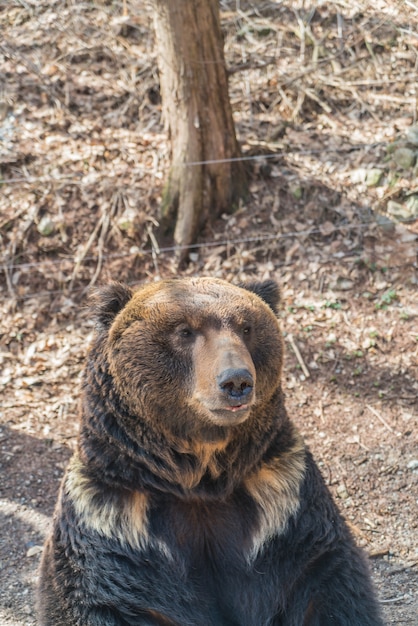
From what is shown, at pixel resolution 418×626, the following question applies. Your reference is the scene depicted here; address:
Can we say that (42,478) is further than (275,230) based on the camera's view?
No

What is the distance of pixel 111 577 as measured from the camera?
3.93 meters

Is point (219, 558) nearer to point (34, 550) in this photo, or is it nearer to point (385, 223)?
point (34, 550)

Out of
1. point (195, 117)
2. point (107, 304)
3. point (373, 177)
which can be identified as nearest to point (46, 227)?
point (195, 117)

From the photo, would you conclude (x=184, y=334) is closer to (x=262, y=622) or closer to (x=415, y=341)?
(x=262, y=622)

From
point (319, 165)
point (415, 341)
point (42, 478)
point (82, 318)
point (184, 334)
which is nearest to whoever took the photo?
point (184, 334)

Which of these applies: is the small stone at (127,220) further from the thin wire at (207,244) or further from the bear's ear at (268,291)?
the bear's ear at (268,291)

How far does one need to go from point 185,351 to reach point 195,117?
440 centimetres

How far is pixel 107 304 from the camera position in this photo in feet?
13.4

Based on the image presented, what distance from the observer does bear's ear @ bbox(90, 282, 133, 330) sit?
→ 4.10 metres

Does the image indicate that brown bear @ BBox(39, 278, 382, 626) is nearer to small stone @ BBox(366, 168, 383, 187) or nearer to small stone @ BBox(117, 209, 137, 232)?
small stone @ BBox(117, 209, 137, 232)

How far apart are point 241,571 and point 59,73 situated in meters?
7.37

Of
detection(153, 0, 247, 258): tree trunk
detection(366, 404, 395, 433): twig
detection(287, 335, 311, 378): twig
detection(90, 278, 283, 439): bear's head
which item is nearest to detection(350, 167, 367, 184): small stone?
detection(153, 0, 247, 258): tree trunk

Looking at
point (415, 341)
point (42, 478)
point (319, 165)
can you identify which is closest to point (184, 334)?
point (42, 478)

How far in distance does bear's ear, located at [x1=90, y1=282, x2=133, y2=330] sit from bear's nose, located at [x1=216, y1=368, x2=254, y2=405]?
0.84 metres
